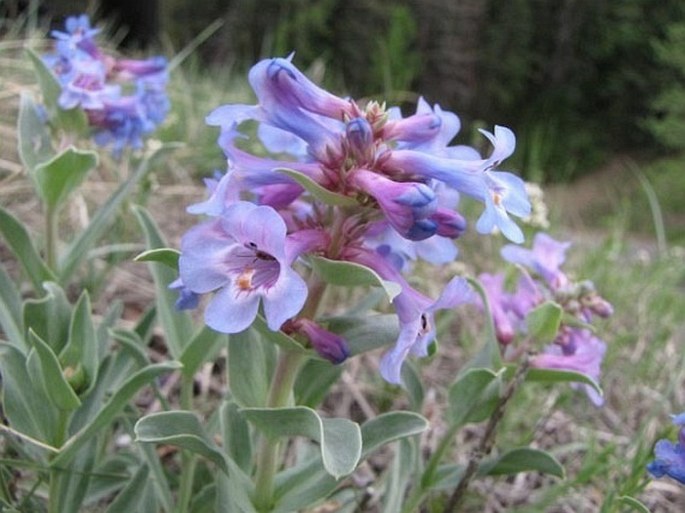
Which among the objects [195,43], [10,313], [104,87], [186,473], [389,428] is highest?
[104,87]

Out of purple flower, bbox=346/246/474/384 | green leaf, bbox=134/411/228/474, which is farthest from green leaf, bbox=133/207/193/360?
purple flower, bbox=346/246/474/384

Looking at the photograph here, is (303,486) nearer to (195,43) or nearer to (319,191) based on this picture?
(319,191)

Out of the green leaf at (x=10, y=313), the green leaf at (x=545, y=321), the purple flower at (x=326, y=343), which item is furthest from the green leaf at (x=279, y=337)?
the green leaf at (x=10, y=313)

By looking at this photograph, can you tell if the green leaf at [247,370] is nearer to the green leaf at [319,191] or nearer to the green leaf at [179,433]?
the green leaf at [179,433]

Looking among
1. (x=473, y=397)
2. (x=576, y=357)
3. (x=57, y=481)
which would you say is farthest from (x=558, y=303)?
(x=57, y=481)

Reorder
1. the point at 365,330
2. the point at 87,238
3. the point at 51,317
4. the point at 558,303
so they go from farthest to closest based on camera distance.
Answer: the point at 87,238 → the point at 558,303 → the point at 51,317 → the point at 365,330

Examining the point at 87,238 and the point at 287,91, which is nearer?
the point at 287,91

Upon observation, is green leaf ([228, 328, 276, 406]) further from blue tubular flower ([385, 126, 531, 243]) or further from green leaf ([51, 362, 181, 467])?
blue tubular flower ([385, 126, 531, 243])
